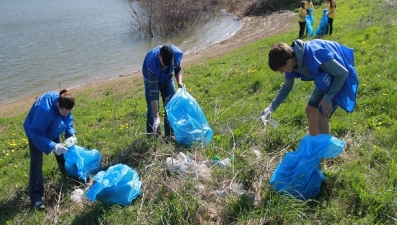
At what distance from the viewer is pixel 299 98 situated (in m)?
5.86

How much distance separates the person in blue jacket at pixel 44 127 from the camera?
393 centimetres

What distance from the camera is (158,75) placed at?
486cm

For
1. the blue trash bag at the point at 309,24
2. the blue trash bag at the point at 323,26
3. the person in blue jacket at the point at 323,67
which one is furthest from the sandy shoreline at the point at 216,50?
the person in blue jacket at the point at 323,67

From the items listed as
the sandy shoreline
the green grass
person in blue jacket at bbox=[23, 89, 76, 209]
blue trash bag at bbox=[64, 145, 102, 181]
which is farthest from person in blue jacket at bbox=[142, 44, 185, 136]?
the sandy shoreline

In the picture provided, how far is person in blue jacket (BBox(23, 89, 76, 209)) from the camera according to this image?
3.93 meters

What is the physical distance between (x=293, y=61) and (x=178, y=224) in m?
1.76

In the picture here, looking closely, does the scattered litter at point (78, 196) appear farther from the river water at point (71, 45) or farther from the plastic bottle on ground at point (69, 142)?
the river water at point (71, 45)

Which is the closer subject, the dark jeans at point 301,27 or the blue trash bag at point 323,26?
the blue trash bag at point 323,26

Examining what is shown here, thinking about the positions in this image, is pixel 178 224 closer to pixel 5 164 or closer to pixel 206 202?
pixel 206 202

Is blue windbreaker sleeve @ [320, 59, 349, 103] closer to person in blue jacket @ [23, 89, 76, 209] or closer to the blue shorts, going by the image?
the blue shorts

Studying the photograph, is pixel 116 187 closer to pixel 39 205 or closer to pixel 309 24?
pixel 39 205

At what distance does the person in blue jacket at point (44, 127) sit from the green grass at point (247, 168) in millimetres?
187

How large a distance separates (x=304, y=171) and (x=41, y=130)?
2.75 metres

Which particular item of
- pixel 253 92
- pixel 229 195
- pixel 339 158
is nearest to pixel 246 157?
pixel 229 195
